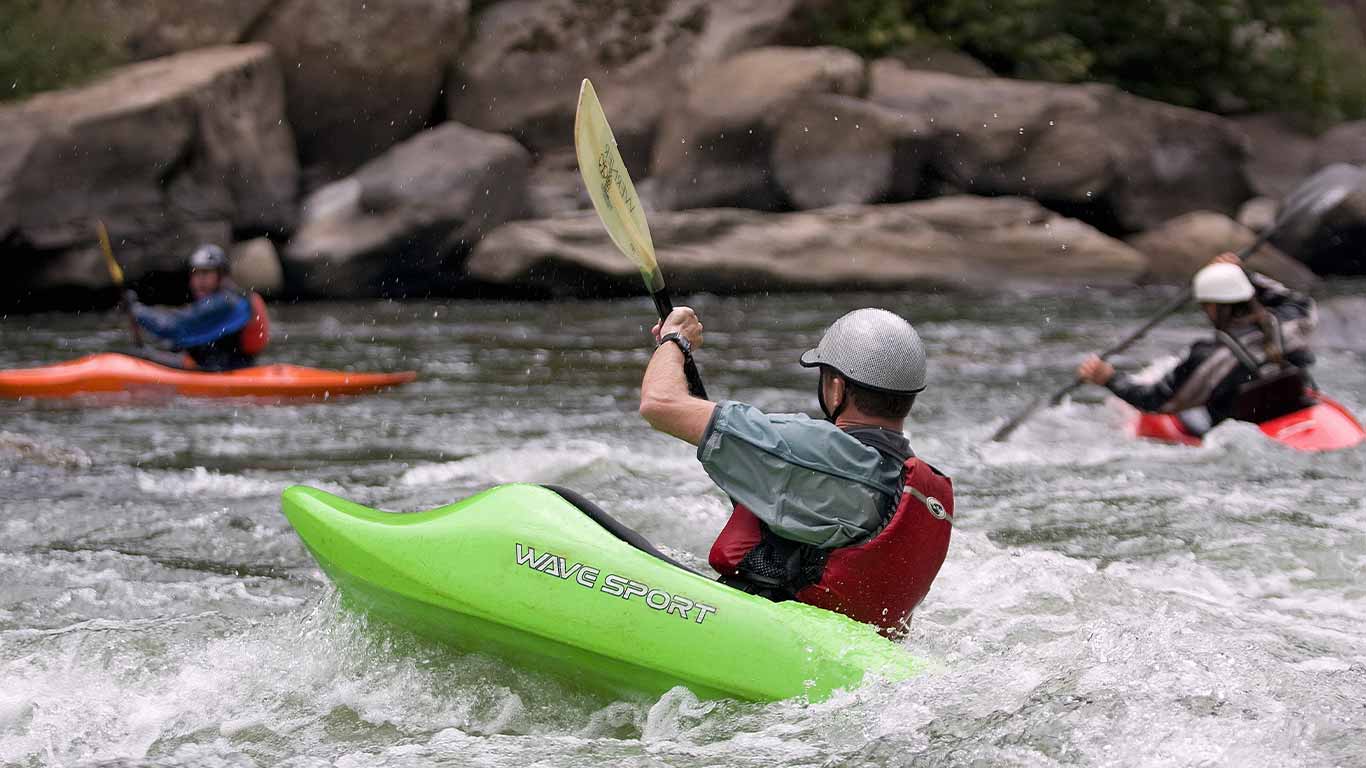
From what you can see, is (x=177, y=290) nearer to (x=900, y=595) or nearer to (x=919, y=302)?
(x=919, y=302)

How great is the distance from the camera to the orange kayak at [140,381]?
8.15 m

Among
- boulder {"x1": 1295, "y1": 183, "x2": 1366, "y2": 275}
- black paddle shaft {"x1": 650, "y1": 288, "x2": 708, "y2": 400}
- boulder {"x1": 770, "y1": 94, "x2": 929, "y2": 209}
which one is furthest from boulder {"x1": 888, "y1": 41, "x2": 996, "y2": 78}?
black paddle shaft {"x1": 650, "y1": 288, "x2": 708, "y2": 400}

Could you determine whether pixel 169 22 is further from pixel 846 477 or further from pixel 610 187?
pixel 846 477

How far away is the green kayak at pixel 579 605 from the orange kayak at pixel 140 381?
494 cm

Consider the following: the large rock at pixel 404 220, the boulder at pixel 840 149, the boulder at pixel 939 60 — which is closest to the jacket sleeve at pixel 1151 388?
the large rock at pixel 404 220

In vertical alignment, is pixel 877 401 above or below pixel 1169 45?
above

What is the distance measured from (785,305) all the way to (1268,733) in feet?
34.2

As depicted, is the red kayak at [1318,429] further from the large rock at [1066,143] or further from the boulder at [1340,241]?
the boulder at [1340,241]

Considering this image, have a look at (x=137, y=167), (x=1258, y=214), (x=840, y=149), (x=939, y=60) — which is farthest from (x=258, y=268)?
(x=1258, y=214)

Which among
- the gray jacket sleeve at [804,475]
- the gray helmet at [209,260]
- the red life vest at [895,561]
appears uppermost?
the gray jacket sleeve at [804,475]

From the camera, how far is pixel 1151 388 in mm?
6973

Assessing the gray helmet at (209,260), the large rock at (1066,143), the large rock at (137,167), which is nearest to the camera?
the gray helmet at (209,260)

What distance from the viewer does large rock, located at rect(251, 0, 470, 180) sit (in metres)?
14.8

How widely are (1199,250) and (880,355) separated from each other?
1262 cm
